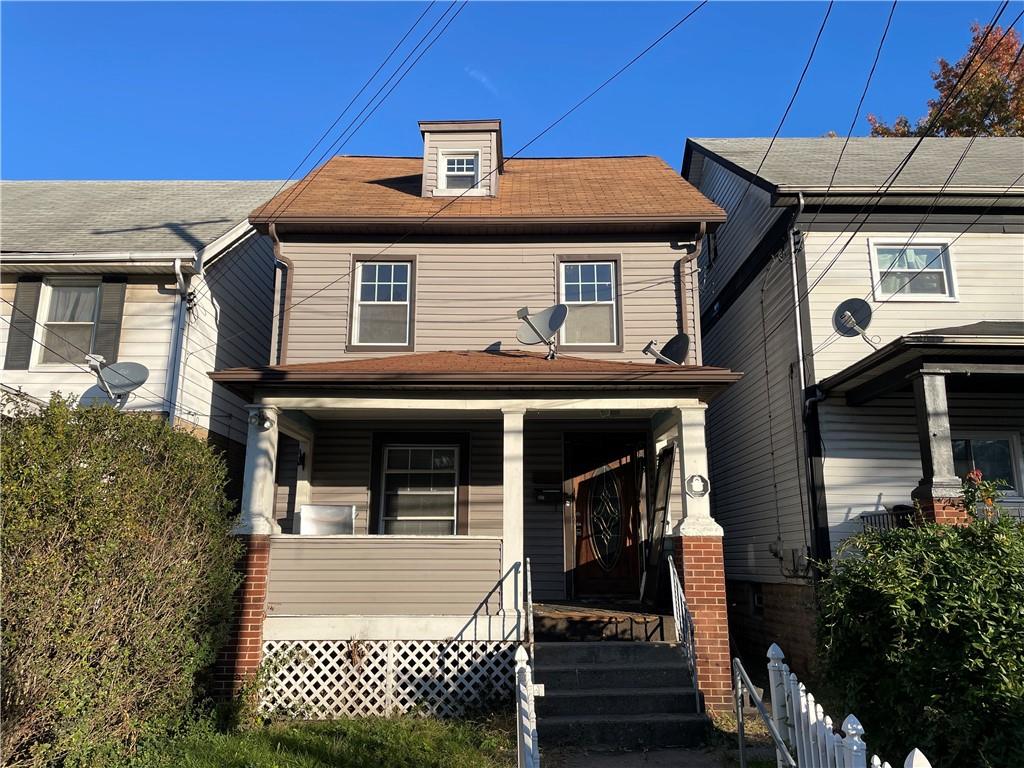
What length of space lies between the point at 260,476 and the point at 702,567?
16.7 ft

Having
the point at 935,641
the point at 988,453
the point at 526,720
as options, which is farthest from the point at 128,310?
the point at 988,453

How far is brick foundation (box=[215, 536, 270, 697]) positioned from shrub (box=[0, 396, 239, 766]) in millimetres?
1026

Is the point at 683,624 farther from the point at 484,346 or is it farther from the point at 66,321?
the point at 66,321

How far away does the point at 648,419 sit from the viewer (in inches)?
434

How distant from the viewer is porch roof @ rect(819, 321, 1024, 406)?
866 cm

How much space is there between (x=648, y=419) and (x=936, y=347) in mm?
3773

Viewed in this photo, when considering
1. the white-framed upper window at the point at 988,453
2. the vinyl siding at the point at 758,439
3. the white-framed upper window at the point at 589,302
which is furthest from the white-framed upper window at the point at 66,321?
the white-framed upper window at the point at 988,453

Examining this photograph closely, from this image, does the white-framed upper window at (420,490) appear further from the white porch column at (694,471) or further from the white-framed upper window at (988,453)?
the white-framed upper window at (988,453)

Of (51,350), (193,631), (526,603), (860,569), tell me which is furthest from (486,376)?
(51,350)

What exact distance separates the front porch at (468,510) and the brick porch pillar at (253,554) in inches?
1.0

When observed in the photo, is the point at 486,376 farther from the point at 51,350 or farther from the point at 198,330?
the point at 51,350

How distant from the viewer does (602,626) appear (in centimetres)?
871

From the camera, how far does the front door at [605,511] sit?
10969 mm

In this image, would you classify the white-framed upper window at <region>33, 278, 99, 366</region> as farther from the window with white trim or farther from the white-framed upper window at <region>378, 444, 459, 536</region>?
the window with white trim
